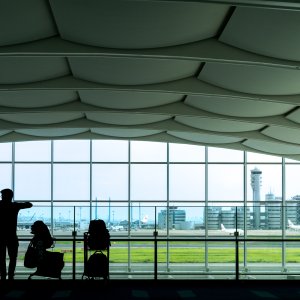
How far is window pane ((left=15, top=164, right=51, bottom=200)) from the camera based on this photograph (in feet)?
94.8

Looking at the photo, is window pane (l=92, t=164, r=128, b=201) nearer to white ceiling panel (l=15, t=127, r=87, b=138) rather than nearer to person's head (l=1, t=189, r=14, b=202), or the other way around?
white ceiling panel (l=15, t=127, r=87, b=138)

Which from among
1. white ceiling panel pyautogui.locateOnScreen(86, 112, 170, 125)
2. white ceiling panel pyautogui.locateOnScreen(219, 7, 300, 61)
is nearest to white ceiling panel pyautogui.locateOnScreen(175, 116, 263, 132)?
white ceiling panel pyautogui.locateOnScreen(86, 112, 170, 125)

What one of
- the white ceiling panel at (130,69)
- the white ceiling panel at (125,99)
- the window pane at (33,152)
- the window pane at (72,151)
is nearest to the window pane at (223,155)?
the window pane at (72,151)

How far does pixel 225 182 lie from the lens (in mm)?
29000

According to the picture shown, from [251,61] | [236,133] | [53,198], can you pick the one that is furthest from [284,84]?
[53,198]

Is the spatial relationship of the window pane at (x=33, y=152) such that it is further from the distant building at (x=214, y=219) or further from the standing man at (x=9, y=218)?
the standing man at (x=9, y=218)

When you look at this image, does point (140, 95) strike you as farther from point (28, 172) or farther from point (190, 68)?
point (28, 172)

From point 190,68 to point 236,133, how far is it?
31.0 feet

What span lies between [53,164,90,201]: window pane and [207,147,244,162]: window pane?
533 cm

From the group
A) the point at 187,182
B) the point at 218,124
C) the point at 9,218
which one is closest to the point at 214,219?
the point at 218,124

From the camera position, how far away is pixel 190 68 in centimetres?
1481
